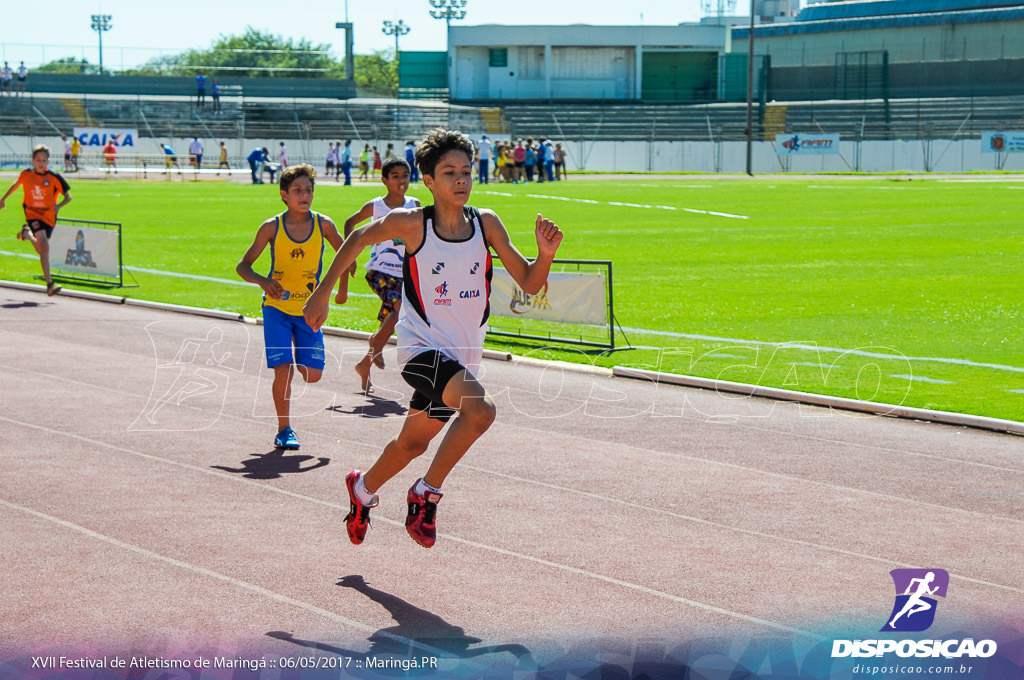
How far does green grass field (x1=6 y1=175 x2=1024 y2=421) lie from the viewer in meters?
12.4

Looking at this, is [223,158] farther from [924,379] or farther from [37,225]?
[924,379]

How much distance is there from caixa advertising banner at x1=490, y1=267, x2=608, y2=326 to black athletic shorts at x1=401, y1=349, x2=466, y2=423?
780 cm

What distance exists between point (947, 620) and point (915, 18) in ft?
283

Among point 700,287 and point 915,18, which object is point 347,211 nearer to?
point 700,287

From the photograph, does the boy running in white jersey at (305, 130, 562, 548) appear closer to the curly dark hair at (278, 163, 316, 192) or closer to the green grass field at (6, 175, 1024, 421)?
the curly dark hair at (278, 163, 316, 192)

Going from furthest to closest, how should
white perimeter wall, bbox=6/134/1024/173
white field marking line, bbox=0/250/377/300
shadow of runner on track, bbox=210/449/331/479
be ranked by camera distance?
white perimeter wall, bbox=6/134/1024/173 < white field marking line, bbox=0/250/377/300 < shadow of runner on track, bbox=210/449/331/479

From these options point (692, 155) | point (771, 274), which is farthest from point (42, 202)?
point (692, 155)

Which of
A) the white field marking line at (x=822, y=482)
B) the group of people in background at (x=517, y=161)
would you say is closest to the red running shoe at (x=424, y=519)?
the white field marking line at (x=822, y=482)

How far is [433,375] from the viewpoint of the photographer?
6.08 m

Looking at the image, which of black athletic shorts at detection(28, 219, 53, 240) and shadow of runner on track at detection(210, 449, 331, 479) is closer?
shadow of runner on track at detection(210, 449, 331, 479)

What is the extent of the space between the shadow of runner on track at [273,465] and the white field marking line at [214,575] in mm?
1420

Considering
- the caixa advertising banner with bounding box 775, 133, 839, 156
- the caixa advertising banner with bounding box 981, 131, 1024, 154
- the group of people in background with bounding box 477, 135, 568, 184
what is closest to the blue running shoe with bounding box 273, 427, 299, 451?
the group of people in background with bounding box 477, 135, 568, 184

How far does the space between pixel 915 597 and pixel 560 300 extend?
896 cm

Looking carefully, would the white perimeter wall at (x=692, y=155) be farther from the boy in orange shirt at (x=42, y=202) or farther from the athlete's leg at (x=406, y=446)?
the athlete's leg at (x=406, y=446)
